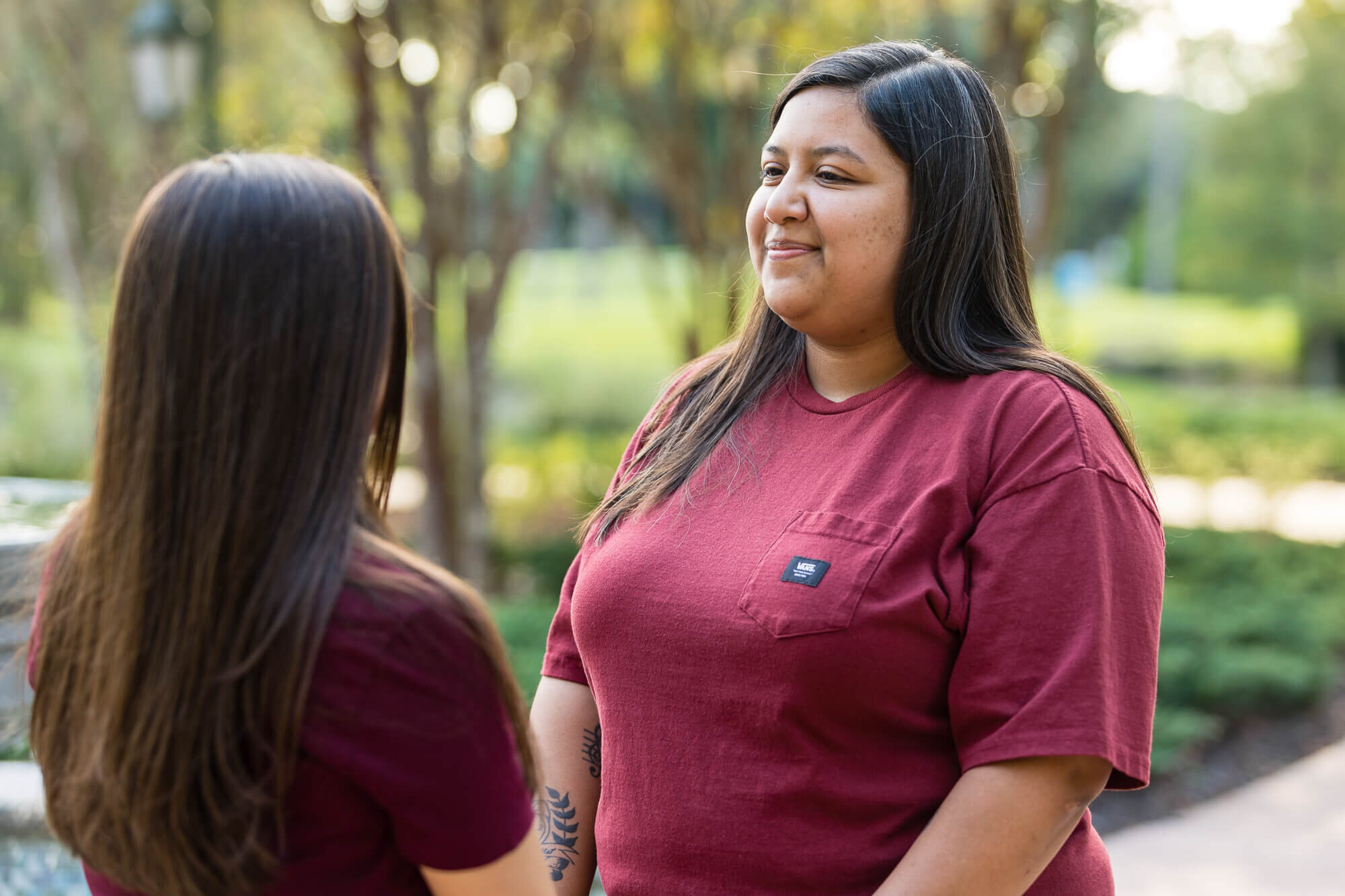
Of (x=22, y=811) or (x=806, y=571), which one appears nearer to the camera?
(x=806, y=571)

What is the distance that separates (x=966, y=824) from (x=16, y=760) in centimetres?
298

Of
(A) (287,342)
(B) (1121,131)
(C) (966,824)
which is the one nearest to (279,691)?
(A) (287,342)

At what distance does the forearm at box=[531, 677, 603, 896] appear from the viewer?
6.57ft

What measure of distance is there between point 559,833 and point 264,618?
100cm

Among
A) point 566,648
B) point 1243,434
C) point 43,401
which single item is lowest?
point 1243,434

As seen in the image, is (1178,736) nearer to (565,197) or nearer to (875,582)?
(875,582)

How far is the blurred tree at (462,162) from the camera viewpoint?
22.3 feet

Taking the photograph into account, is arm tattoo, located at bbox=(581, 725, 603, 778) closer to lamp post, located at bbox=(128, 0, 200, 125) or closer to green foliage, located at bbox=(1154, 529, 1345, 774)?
green foliage, located at bbox=(1154, 529, 1345, 774)

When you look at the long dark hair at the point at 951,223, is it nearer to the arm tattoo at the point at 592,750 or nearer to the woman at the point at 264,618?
the arm tattoo at the point at 592,750

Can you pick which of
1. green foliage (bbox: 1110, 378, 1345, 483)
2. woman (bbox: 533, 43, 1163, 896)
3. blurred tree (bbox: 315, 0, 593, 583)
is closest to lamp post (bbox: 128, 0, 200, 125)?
blurred tree (bbox: 315, 0, 593, 583)

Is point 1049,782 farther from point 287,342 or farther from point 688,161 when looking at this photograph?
point 688,161

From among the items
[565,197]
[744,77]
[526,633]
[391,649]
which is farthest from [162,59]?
[565,197]

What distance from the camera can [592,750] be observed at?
204 cm

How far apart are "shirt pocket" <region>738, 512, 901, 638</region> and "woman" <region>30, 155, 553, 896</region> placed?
1.68ft
